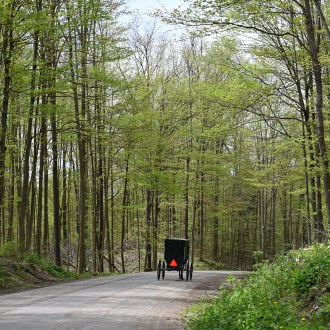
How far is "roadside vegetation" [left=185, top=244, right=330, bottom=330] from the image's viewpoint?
21.5 feet

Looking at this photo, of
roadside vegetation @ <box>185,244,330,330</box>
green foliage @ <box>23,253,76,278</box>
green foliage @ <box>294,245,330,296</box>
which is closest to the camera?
roadside vegetation @ <box>185,244,330,330</box>

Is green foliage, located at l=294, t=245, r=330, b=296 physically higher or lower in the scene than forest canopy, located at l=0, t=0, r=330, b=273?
lower

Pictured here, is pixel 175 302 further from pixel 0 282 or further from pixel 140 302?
pixel 0 282

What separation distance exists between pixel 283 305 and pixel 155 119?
2261 centimetres

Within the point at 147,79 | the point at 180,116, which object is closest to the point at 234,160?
the point at 180,116

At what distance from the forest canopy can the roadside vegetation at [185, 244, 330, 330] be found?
407 cm

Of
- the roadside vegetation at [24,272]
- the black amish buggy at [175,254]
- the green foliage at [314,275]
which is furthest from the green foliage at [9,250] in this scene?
the green foliage at [314,275]

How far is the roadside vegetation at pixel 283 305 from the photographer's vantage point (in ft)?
21.5

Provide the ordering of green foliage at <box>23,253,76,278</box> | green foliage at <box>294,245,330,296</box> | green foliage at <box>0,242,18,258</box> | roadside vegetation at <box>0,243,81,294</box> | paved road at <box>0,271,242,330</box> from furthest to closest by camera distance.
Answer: green foliage at <box>23,253,76,278</box> → green foliage at <box>0,242,18,258</box> → roadside vegetation at <box>0,243,81,294</box> → paved road at <box>0,271,242,330</box> → green foliage at <box>294,245,330,296</box>

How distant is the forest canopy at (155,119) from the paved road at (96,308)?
318cm

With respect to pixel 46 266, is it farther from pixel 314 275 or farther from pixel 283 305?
pixel 283 305

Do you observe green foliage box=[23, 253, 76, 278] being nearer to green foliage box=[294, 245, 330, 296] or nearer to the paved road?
the paved road

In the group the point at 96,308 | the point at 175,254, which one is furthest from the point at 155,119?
the point at 96,308

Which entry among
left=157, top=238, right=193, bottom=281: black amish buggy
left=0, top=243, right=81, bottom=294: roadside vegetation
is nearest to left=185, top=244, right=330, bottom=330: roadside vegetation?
left=0, top=243, right=81, bottom=294: roadside vegetation
